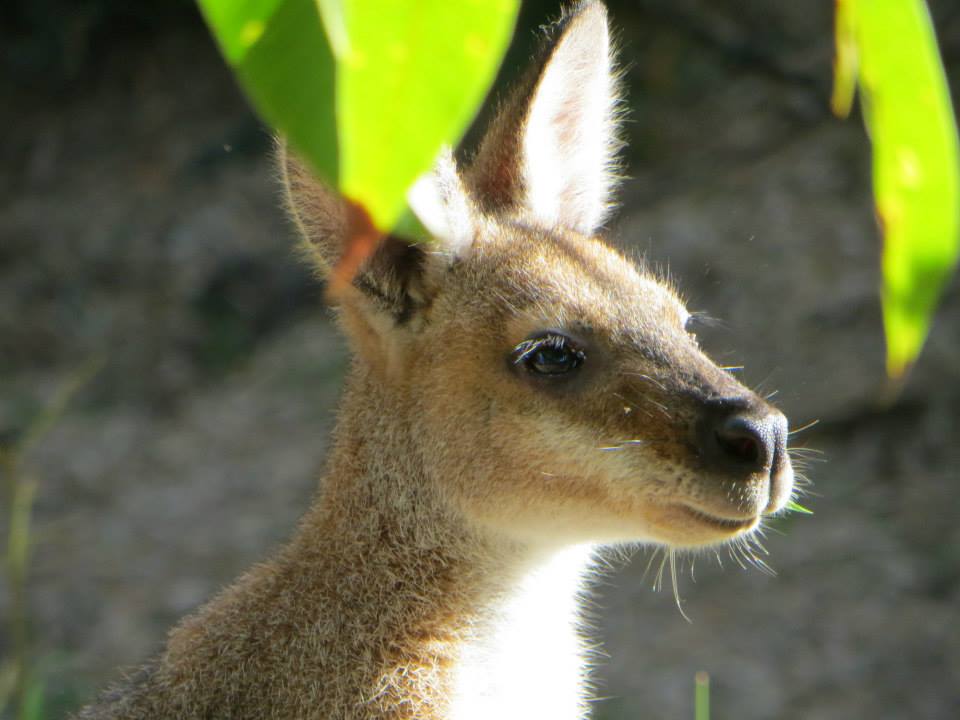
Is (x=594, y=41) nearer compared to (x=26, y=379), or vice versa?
A: (x=594, y=41)

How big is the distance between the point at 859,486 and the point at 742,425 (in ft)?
16.7

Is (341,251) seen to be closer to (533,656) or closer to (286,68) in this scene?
(533,656)

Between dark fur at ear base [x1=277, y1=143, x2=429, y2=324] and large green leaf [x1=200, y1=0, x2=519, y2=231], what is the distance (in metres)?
1.75

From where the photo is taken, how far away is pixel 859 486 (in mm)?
7453

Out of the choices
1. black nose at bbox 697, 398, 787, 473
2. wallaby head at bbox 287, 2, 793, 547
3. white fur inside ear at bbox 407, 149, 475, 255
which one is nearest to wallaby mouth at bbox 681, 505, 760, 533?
wallaby head at bbox 287, 2, 793, 547

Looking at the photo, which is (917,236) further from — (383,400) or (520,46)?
(520,46)

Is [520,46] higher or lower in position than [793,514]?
higher

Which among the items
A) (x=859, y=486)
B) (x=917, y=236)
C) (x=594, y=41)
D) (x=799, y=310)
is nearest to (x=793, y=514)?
(x=859, y=486)

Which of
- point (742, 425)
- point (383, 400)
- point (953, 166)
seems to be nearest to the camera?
point (953, 166)

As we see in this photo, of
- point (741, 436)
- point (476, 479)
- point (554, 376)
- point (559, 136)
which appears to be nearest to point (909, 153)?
point (741, 436)

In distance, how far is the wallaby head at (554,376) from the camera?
275 centimetres

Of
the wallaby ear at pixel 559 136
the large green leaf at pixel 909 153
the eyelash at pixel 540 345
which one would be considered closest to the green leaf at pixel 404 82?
the large green leaf at pixel 909 153

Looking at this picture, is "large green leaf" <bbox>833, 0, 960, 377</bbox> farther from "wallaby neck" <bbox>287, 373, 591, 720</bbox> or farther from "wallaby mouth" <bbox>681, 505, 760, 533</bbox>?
"wallaby neck" <bbox>287, 373, 591, 720</bbox>

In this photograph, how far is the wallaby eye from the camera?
2961mm
